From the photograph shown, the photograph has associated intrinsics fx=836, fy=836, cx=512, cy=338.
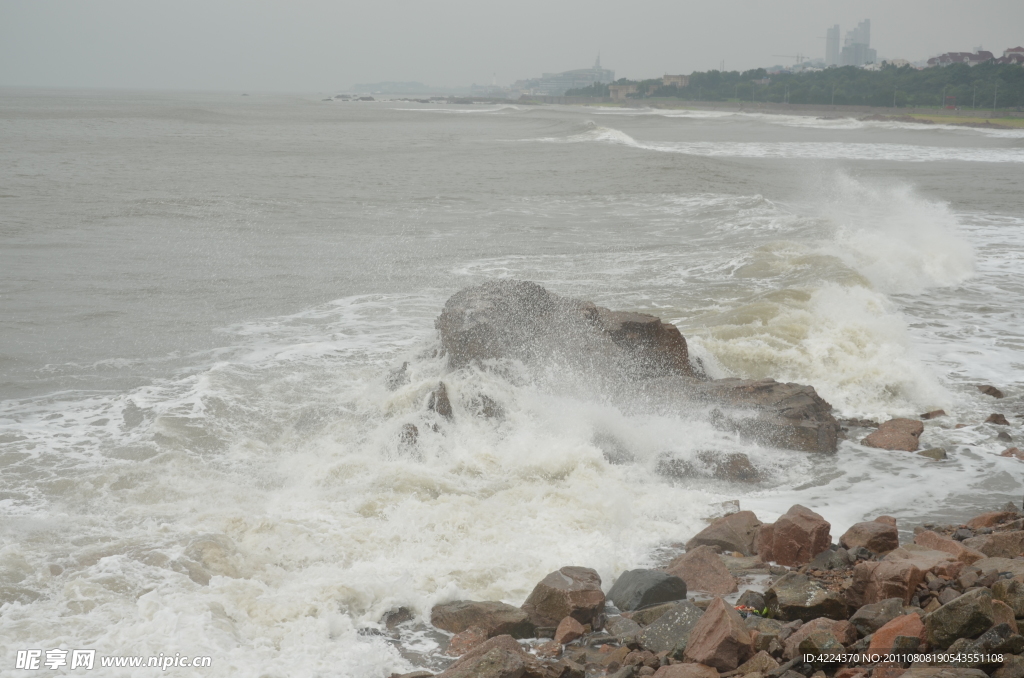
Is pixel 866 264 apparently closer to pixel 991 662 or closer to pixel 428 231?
pixel 428 231

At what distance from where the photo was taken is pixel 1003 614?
4086 mm

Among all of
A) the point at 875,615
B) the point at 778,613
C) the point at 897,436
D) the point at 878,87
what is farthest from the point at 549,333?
the point at 878,87

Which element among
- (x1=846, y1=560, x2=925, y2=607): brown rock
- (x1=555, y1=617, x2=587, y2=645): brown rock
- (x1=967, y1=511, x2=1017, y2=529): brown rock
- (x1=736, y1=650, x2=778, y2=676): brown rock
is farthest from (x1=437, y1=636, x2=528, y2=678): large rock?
(x1=967, y1=511, x2=1017, y2=529): brown rock

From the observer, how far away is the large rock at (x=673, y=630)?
4.70 metres

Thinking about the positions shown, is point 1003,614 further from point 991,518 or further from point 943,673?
point 991,518

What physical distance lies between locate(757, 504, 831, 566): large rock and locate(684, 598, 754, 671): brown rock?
1.55m

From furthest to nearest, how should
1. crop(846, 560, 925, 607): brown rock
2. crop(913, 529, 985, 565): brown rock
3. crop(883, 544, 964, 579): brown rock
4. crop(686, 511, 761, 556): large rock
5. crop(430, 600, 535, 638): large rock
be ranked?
crop(686, 511, 761, 556): large rock, crop(913, 529, 985, 565): brown rock, crop(430, 600, 535, 638): large rock, crop(883, 544, 964, 579): brown rock, crop(846, 560, 925, 607): brown rock

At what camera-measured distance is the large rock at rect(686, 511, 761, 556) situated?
6242 mm

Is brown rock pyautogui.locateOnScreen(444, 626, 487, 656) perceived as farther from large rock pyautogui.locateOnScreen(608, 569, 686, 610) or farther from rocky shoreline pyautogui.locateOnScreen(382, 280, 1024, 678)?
large rock pyautogui.locateOnScreen(608, 569, 686, 610)

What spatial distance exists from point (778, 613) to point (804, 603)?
0.17 metres

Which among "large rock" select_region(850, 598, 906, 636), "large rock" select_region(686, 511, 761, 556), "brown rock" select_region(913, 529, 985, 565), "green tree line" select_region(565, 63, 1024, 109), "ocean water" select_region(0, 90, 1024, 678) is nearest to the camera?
"large rock" select_region(850, 598, 906, 636)

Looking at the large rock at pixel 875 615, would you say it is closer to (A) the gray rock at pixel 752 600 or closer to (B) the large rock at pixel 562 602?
(A) the gray rock at pixel 752 600

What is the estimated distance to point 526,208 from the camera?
1001 inches

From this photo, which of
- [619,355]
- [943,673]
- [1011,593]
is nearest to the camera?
[943,673]
